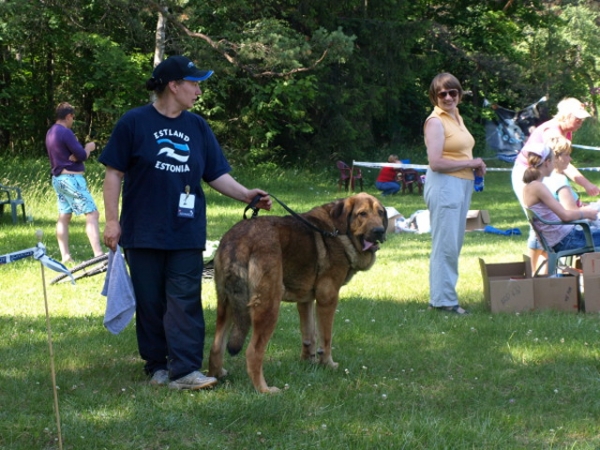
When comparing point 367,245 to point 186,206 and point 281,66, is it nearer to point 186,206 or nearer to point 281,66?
point 186,206

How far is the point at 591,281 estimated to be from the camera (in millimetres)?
7590

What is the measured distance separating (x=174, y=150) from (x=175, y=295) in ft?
2.85

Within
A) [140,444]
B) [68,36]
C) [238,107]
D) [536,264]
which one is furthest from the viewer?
[238,107]

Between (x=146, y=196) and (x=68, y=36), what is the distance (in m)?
25.1

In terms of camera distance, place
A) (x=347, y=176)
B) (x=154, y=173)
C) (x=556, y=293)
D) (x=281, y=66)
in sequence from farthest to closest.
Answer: (x=347, y=176) < (x=281, y=66) < (x=556, y=293) < (x=154, y=173)

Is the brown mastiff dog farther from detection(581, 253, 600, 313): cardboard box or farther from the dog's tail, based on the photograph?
detection(581, 253, 600, 313): cardboard box

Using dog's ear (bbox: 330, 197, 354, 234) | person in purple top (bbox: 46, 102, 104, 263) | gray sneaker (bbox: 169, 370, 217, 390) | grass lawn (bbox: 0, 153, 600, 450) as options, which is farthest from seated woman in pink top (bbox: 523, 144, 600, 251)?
person in purple top (bbox: 46, 102, 104, 263)

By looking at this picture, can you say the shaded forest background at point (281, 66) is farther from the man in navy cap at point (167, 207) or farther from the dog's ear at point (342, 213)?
the man in navy cap at point (167, 207)

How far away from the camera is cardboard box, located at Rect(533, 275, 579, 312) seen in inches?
303

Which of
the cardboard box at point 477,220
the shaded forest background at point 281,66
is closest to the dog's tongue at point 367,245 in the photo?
the cardboard box at point 477,220

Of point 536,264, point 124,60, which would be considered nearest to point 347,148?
point 124,60

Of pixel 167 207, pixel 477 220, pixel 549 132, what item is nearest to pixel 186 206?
pixel 167 207

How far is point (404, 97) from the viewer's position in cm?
3641

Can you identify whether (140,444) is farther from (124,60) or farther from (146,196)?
(124,60)
